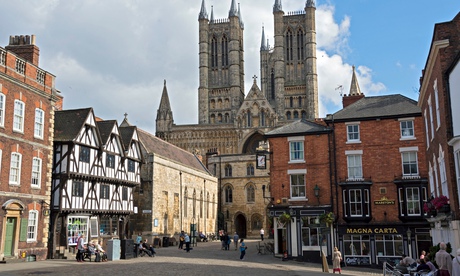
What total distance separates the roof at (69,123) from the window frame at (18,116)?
11.7 feet

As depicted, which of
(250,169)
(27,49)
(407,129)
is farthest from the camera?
(250,169)

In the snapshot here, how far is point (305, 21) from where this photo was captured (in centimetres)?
9869

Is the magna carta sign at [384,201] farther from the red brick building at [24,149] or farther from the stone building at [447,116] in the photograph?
the red brick building at [24,149]

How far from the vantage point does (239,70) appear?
99.8 m

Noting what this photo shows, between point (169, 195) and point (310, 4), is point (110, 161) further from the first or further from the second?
point (310, 4)

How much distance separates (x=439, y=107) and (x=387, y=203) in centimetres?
1164

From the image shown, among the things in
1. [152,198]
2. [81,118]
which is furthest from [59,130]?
[152,198]

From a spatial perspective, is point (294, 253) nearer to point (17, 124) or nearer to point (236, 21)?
point (17, 124)

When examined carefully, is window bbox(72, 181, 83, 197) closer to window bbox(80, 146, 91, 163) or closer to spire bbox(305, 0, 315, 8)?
window bbox(80, 146, 91, 163)

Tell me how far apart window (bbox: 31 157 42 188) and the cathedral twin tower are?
6517cm

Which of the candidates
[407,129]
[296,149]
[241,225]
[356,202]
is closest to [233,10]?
[241,225]

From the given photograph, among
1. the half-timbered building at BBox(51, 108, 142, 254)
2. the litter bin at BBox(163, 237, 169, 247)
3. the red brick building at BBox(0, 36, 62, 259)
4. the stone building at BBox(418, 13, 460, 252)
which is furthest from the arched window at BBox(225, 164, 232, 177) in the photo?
the stone building at BBox(418, 13, 460, 252)

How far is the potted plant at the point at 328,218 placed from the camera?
2734cm

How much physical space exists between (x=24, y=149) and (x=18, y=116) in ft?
5.50
